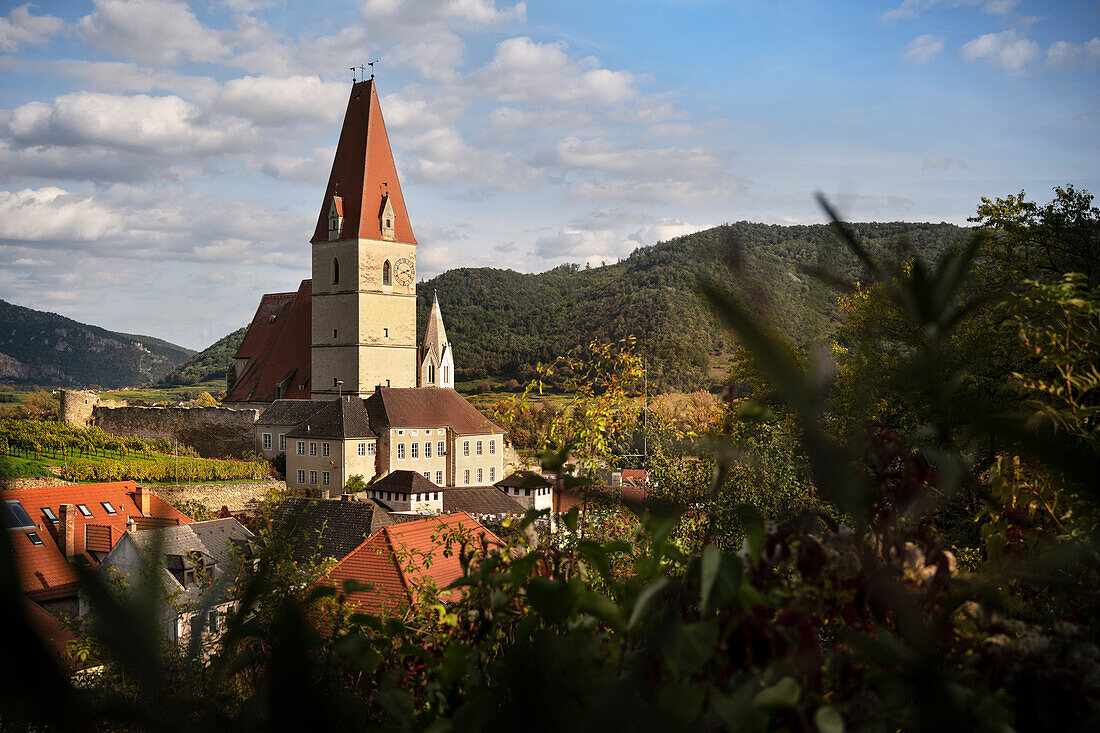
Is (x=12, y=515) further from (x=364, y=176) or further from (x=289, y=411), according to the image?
(x=364, y=176)

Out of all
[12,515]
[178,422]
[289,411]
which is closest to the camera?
[12,515]

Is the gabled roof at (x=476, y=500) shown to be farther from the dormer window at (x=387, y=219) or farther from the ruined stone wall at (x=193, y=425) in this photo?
the dormer window at (x=387, y=219)

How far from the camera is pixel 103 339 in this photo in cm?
8588

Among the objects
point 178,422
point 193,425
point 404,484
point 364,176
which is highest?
point 364,176

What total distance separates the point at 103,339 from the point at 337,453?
2339 inches

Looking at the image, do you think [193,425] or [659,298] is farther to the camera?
[193,425]

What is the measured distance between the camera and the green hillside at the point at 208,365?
103969 millimetres

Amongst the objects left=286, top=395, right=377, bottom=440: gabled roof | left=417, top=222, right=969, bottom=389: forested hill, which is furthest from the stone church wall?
left=417, top=222, right=969, bottom=389: forested hill

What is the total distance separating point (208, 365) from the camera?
363ft

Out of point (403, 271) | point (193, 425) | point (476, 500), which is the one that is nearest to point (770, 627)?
point (476, 500)

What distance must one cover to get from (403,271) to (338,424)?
12023 mm

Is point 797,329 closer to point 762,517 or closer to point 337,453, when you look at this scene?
point 762,517

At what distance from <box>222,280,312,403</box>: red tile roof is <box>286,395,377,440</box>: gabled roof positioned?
707 cm

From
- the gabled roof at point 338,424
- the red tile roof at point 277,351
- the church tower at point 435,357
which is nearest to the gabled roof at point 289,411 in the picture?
the red tile roof at point 277,351
